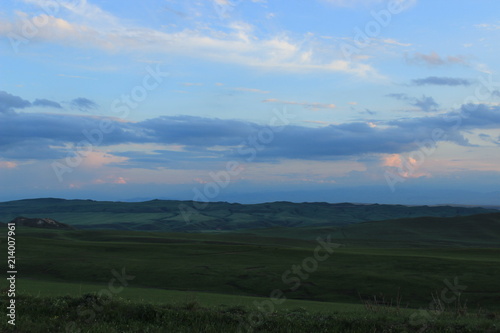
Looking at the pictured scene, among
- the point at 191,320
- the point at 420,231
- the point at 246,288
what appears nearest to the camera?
the point at 191,320

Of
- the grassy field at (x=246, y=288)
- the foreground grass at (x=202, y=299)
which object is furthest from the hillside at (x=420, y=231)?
the foreground grass at (x=202, y=299)

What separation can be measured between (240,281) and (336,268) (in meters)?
12.5

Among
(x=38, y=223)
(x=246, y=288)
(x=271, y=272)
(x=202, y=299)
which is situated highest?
(x=202, y=299)

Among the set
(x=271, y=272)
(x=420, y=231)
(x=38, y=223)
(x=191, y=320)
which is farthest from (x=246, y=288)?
(x=420, y=231)

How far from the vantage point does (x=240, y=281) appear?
4769 centimetres

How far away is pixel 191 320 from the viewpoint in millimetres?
19344

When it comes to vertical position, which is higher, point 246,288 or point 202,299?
point 202,299

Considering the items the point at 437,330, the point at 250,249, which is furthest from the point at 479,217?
the point at 437,330

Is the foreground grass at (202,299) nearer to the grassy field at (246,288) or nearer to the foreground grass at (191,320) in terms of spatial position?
the grassy field at (246,288)

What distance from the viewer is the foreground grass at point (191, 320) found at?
59.6ft

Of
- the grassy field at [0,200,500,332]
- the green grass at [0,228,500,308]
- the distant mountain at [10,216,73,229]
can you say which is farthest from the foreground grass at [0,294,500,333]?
the distant mountain at [10,216,73,229]

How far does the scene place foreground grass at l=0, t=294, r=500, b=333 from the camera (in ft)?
59.6

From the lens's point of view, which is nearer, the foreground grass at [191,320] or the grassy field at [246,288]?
the foreground grass at [191,320]

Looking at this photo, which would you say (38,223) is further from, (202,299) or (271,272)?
(202,299)
